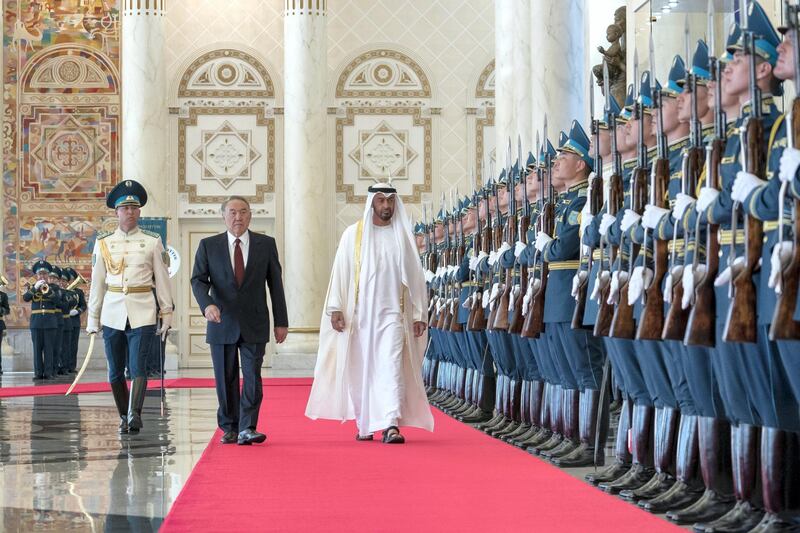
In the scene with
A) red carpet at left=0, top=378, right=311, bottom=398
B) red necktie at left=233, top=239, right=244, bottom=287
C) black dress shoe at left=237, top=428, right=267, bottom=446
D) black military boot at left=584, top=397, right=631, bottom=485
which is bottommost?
red carpet at left=0, top=378, right=311, bottom=398

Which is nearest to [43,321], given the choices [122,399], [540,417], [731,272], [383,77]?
[383,77]

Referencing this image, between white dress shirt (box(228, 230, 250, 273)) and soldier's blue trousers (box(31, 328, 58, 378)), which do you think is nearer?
white dress shirt (box(228, 230, 250, 273))

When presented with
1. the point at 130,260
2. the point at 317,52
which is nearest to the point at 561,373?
the point at 130,260

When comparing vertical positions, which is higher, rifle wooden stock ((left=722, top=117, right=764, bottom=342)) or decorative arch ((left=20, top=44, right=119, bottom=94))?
decorative arch ((left=20, top=44, right=119, bottom=94))

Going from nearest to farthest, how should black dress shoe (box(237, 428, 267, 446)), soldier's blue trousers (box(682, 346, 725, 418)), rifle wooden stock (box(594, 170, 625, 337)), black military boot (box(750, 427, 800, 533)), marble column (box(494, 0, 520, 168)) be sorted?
black military boot (box(750, 427, 800, 533)) < soldier's blue trousers (box(682, 346, 725, 418)) < rifle wooden stock (box(594, 170, 625, 337)) < black dress shoe (box(237, 428, 267, 446)) < marble column (box(494, 0, 520, 168))

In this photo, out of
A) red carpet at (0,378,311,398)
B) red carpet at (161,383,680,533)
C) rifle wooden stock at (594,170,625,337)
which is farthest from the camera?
red carpet at (0,378,311,398)

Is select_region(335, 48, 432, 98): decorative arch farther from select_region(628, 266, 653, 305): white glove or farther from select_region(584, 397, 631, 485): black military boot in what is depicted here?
select_region(628, 266, 653, 305): white glove

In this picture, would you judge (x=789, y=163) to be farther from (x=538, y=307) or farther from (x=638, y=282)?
(x=538, y=307)

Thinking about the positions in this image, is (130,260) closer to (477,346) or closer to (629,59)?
(477,346)

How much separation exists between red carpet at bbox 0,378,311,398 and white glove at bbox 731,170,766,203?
39.0ft

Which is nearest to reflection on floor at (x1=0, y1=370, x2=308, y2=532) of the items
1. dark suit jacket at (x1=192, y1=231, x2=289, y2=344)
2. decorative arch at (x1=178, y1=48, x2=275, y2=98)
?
dark suit jacket at (x1=192, y1=231, x2=289, y2=344)

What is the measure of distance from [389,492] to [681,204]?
1.88 m

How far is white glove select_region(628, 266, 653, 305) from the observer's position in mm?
5500

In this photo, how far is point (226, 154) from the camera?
22844 mm
